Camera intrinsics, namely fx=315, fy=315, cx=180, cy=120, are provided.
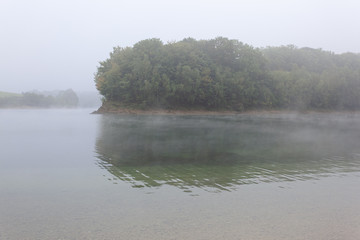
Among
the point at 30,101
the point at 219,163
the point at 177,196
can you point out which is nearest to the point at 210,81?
the point at 219,163

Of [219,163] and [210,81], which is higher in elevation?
[210,81]

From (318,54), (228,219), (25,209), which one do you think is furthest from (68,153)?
(318,54)

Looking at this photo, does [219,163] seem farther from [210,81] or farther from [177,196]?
[210,81]

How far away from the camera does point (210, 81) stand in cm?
7900

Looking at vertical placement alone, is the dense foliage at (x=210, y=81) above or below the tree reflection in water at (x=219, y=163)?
above

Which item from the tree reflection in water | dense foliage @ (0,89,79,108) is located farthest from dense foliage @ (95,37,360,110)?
dense foliage @ (0,89,79,108)

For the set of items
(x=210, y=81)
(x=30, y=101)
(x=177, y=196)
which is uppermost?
(x=210, y=81)

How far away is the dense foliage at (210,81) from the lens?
2975 inches

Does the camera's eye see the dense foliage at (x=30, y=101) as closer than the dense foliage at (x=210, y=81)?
No

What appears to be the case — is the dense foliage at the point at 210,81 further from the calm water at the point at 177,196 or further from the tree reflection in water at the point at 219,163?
the calm water at the point at 177,196

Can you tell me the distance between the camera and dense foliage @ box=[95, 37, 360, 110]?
75.6 metres

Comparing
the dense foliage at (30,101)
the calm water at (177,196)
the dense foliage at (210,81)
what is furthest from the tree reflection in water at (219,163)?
the dense foliage at (30,101)

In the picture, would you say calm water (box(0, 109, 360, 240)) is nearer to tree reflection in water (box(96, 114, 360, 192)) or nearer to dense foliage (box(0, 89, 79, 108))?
tree reflection in water (box(96, 114, 360, 192))

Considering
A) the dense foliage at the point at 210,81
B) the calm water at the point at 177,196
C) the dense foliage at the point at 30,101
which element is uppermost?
the dense foliage at the point at 210,81
